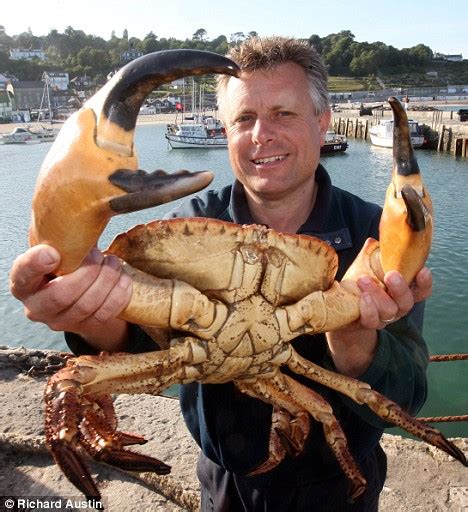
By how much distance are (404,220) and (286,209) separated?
917 millimetres

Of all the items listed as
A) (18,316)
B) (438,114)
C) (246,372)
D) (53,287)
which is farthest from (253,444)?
(438,114)

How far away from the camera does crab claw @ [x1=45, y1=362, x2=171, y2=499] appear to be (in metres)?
2.20

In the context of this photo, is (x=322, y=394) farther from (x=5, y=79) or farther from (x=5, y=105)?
(x=5, y=79)

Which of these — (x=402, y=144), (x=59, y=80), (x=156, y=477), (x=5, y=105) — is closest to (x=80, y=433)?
(x=156, y=477)

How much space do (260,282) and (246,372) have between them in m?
0.53

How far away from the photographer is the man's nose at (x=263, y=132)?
2.93 m

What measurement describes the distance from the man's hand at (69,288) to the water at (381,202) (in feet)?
23.8

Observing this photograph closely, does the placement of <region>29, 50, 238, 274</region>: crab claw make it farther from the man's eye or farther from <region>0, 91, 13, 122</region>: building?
<region>0, 91, 13, 122</region>: building

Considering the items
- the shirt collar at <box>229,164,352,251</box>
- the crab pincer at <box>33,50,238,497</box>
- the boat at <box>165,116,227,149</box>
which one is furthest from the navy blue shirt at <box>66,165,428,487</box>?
the boat at <box>165,116,227,149</box>

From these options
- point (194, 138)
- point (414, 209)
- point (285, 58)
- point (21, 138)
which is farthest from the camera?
point (21, 138)

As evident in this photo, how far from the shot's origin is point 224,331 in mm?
2330

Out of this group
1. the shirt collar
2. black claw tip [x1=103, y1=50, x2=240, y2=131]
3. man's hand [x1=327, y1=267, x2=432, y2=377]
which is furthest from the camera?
the shirt collar

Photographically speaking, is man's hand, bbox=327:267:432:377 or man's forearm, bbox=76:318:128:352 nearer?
man's hand, bbox=327:267:432:377

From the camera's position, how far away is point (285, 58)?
A: 2.94 meters
